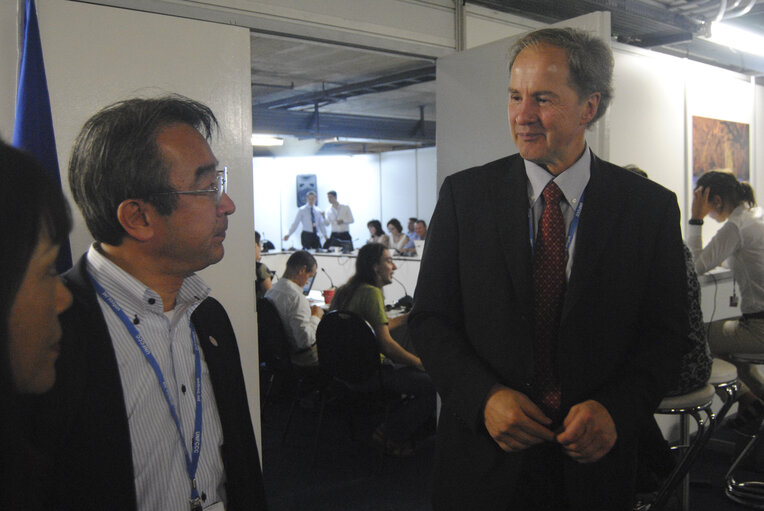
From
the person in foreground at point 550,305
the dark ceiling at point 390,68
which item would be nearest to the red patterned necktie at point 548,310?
the person in foreground at point 550,305

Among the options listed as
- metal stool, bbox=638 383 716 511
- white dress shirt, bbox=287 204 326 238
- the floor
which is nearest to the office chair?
the floor

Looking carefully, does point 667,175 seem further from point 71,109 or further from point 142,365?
point 142,365

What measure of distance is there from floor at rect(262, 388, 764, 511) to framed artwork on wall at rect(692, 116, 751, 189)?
1.95 meters

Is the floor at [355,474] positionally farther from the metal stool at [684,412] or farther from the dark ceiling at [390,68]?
the dark ceiling at [390,68]

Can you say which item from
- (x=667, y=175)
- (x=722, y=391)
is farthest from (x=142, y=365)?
(x=667, y=175)

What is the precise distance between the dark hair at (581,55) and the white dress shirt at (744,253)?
2796mm

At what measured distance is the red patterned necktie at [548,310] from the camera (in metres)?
1.26

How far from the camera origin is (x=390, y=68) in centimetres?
629

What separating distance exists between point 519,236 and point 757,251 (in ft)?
10.2

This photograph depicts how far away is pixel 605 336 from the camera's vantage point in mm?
1251

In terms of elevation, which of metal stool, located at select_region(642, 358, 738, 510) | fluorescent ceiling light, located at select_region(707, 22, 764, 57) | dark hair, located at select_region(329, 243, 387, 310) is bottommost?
metal stool, located at select_region(642, 358, 738, 510)

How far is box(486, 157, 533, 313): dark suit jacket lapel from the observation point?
1234 mm

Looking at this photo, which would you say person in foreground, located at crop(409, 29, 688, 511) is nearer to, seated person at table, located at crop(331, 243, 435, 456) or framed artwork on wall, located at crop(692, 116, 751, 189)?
seated person at table, located at crop(331, 243, 435, 456)

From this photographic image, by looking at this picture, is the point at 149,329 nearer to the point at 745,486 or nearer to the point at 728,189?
the point at 745,486
